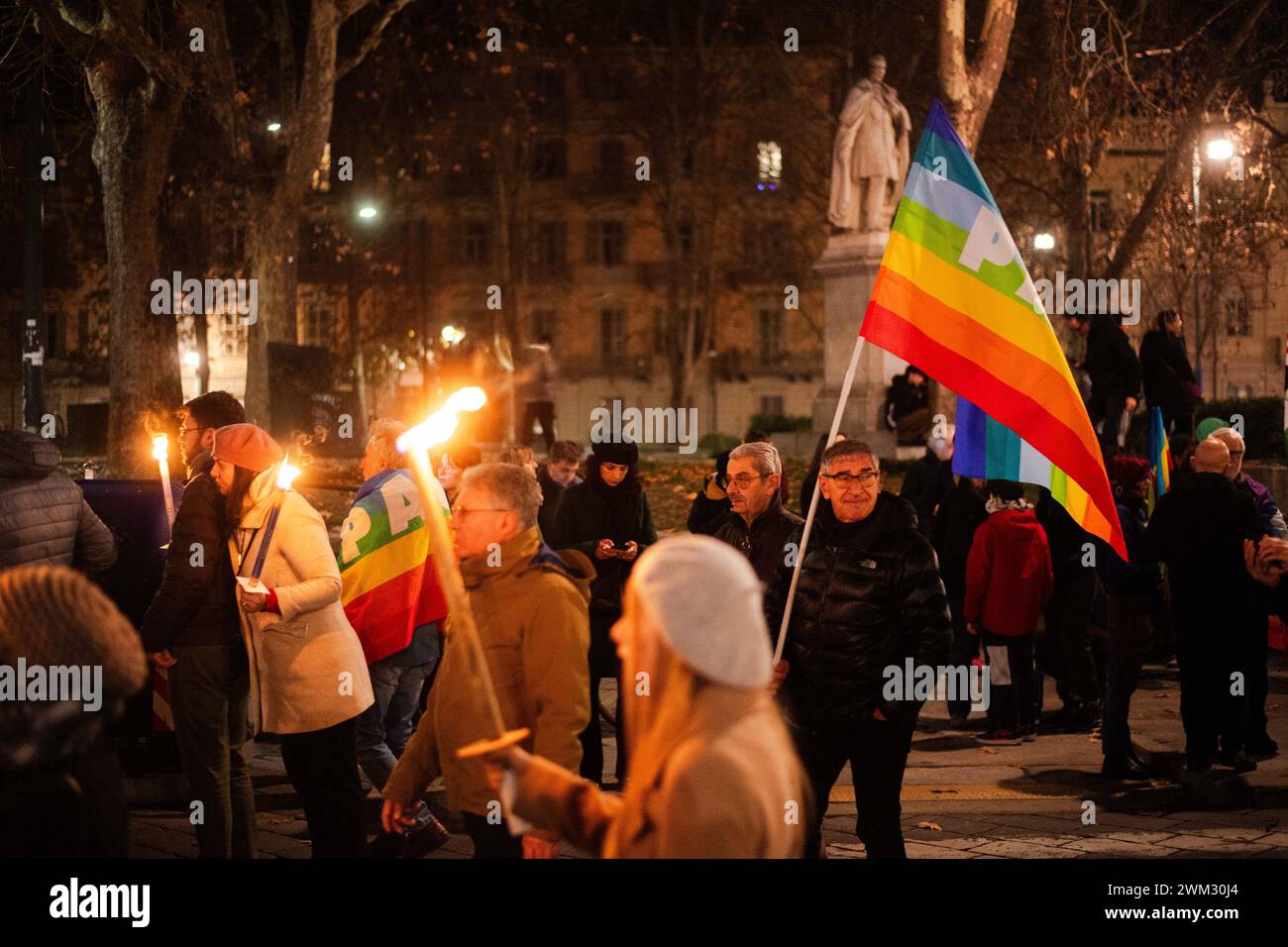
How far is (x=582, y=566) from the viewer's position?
565cm

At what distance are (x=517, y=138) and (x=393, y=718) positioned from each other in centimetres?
4430

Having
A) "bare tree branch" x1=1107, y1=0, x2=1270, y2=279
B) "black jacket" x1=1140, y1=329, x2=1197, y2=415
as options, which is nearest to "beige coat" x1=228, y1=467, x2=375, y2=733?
"black jacket" x1=1140, y1=329, x2=1197, y2=415

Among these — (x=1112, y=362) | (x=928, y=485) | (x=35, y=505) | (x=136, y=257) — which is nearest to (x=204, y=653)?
(x=35, y=505)

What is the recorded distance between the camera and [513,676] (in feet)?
17.2

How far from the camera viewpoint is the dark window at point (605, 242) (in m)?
74.0

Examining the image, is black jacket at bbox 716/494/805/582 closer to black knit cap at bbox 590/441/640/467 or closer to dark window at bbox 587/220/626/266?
black knit cap at bbox 590/441/640/467

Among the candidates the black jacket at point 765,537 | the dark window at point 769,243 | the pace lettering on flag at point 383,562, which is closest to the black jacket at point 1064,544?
the black jacket at point 765,537

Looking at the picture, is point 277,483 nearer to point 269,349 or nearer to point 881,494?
point 881,494

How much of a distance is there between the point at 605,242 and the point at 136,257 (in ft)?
181

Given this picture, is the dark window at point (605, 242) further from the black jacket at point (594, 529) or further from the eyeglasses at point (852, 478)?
the eyeglasses at point (852, 478)

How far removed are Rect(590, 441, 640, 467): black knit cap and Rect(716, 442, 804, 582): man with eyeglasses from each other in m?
2.21

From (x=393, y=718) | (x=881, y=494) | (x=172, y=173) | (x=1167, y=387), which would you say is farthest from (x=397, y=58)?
(x=881, y=494)

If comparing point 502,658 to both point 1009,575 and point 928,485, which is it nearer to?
point 1009,575

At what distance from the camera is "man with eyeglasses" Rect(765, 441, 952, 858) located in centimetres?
640
